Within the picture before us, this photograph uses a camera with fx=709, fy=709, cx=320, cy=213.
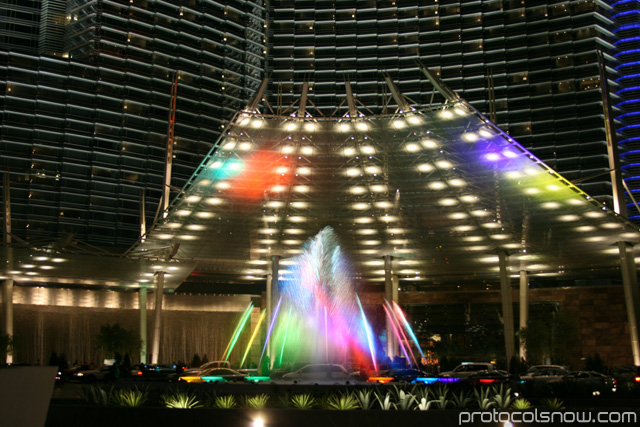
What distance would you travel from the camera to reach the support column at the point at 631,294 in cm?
4603

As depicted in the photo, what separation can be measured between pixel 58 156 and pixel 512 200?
5753 centimetres

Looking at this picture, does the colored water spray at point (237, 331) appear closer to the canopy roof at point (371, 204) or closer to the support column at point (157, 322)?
the canopy roof at point (371, 204)

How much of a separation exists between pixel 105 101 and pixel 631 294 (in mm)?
65294

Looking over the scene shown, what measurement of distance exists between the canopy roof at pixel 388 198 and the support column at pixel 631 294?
102 cm

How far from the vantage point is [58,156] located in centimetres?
8350

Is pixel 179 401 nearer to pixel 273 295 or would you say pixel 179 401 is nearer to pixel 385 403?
pixel 385 403

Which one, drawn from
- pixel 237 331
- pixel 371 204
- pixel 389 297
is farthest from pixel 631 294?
pixel 237 331

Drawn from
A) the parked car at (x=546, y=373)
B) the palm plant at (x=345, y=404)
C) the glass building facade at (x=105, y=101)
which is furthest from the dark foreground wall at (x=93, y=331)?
the palm plant at (x=345, y=404)

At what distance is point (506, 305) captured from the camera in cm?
5588

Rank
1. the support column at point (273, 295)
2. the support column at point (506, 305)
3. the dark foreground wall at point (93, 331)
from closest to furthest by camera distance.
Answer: the support column at point (506, 305) → the support column at point (273, 295) → the dark foreground wall at point (93, 331)

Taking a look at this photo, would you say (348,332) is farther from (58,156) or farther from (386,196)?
(58,156)

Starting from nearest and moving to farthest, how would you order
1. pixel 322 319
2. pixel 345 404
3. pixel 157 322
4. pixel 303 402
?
pixel 345 404
pixel 303 402
pixel 322 319
pixel 157 322

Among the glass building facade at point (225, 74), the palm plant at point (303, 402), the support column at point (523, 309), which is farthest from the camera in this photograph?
the glass building facade at point (225, 74)

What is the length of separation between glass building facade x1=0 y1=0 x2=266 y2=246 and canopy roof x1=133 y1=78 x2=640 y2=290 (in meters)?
26.7
